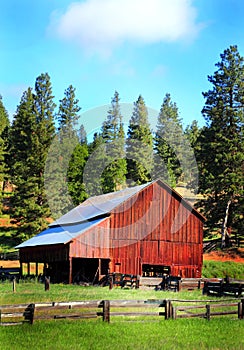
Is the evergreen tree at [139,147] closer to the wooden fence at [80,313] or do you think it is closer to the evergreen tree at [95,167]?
the evergreen tree at [95,167]

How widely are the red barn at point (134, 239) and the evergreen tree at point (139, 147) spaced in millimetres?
31710

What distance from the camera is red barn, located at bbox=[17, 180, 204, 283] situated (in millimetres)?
40312

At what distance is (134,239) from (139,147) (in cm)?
3931

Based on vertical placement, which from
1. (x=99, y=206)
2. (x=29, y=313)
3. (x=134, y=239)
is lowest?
(x=29, y=313)

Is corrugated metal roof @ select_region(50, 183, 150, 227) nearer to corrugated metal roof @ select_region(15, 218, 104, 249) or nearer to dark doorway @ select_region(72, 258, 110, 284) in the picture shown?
corrugated metal roof @ select_region(15, 218, 104, 249)

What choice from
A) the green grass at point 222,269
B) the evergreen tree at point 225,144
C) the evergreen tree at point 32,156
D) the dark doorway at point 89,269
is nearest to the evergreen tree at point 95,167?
the evergreen tree at point 32,156

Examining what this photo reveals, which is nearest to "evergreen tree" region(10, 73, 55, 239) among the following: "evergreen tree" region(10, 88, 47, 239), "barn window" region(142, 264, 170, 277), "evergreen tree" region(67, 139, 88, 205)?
"evergreen tree" region(10, 88, 47, 239)

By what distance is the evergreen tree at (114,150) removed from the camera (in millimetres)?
73062

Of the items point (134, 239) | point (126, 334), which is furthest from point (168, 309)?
point (134, 239)

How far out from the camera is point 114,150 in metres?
77.8

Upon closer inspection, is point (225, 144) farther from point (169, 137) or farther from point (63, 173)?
point (169, 137)

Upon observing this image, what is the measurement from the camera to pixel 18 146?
74125 millimetres

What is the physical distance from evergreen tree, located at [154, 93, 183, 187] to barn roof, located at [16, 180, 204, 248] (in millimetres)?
34322

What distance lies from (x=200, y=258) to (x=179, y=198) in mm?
5224
